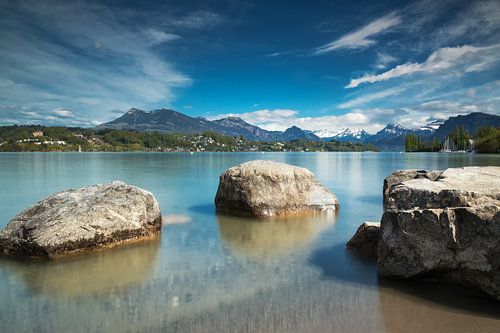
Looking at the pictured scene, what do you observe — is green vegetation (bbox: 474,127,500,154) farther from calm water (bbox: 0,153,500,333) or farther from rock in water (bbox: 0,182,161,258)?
rock in water (bbox: 0,182,161,258)

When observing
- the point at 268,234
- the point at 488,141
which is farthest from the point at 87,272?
the point at 488,141

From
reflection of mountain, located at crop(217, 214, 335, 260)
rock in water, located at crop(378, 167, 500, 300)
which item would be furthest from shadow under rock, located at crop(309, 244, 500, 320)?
reflection of mountain, located at crop(217, 214, 335, 260)

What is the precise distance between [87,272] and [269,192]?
376 inches

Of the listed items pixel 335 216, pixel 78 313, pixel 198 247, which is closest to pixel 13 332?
pixel 78 313

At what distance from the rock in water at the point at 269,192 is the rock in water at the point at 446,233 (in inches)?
313

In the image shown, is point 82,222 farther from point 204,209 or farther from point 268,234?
point 204,209

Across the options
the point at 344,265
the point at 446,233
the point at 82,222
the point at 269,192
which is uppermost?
the point at 446,233

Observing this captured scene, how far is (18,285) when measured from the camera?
8242 mm

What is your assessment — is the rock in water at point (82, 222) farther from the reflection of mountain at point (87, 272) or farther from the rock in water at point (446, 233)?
the rock in water at point (446, 233)

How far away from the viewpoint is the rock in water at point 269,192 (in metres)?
16.5

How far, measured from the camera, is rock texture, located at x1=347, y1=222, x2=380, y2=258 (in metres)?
10.5

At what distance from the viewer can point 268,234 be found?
43.8 ft

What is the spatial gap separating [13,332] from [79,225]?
4.70 metres

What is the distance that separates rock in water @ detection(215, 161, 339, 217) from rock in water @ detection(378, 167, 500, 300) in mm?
7960
